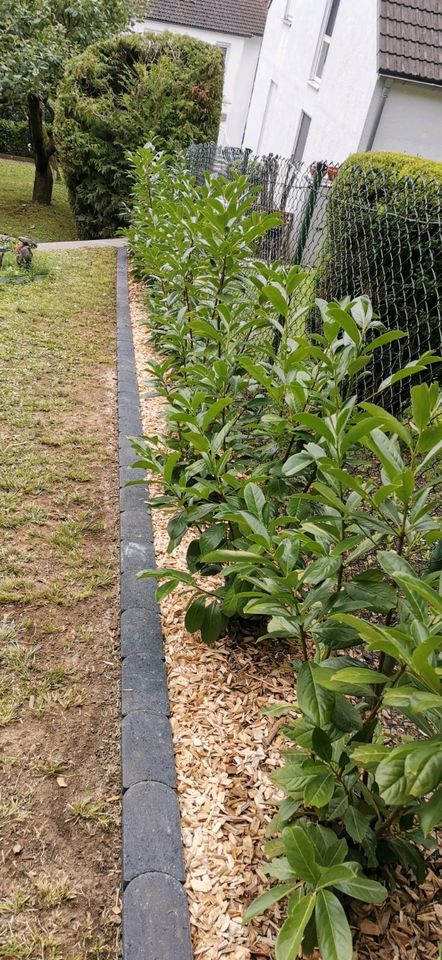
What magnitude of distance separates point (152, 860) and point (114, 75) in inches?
516

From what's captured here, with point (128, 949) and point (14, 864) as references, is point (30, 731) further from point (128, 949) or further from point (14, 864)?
point (128, 949)

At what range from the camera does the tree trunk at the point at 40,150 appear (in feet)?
50.5

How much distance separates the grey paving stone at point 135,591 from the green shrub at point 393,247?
76.6 inches

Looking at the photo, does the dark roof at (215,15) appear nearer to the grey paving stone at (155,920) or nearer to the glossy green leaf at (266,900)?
the grey paving stone at (155,920)

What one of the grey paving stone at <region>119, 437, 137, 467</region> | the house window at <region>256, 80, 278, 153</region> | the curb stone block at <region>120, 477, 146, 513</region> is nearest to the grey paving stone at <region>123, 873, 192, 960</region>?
the curb stone block at <region>120, 477, 146, 513</region>

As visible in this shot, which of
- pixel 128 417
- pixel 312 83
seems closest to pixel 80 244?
pixel 312 83

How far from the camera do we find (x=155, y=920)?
159cm

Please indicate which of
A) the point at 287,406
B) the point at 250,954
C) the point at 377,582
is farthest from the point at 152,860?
the point at 287,406

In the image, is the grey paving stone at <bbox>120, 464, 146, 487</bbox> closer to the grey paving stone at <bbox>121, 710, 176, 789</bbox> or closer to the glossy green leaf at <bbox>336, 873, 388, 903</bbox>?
the grey paving stone at <bbox>121, 710, 176, 789</bbox>

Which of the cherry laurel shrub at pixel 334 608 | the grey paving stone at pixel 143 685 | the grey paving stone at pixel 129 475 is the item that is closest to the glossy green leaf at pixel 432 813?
the cherry laurel shrub at pixel 334 608

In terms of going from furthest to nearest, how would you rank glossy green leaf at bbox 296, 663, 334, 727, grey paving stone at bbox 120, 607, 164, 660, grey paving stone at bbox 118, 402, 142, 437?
grey paving stone at bbox 118, 402, 142, 437
grey paving stone at bbox 120, 607, 164, 660
glossy green leaf at bbox 296, 663, 334, 727

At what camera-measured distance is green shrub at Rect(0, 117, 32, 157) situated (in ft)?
70.4

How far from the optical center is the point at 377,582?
1501 millimetres

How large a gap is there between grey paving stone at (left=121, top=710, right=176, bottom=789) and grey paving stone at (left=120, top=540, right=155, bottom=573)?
0.85 meters
